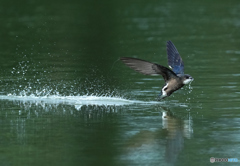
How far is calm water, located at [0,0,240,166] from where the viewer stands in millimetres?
7473

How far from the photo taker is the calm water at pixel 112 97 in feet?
24.5

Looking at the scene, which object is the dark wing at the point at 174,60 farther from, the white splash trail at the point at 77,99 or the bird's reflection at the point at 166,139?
the bird's reflection at the point at 166,139

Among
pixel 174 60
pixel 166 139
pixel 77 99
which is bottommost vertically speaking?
pixel 166 139

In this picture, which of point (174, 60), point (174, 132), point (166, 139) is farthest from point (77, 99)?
point (166, 139)

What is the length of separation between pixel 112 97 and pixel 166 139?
10.0 feet

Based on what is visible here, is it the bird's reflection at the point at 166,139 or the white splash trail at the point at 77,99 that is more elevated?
the white splash trail at the point at 77,99

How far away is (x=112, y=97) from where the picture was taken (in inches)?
428

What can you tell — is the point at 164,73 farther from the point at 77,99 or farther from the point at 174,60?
the point at 77,99

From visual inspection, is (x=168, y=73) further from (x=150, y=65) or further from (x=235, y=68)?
(x=235, y=68)

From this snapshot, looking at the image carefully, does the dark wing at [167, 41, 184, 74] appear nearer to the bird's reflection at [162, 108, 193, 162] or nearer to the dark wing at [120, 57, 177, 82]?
the dark wing at [120, 57, 177, 82]

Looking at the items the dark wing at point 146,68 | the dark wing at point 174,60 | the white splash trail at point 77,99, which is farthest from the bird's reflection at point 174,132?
the dark wing at point 174,60

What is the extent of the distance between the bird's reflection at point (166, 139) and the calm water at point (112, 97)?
12 millimetres

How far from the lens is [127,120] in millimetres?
9000

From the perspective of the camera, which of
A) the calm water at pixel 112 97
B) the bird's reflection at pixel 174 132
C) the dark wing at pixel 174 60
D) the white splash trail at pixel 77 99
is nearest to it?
the bird's reflection at pixel 174 132
